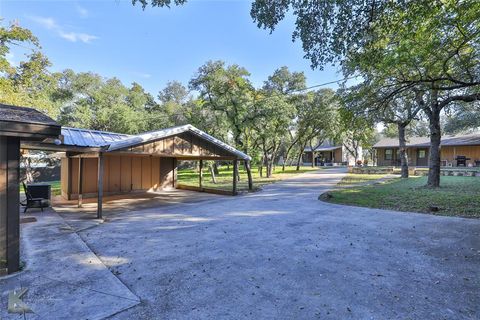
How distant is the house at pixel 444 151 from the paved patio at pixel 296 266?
26332mm

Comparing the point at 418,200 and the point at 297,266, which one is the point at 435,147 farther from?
the point at 297,266

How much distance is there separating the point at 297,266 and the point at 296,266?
2 cm

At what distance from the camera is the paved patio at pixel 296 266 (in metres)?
2.84

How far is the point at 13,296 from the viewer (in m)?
3.04

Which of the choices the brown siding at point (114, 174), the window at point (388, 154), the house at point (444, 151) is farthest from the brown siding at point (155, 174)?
the window at point (388, 154)

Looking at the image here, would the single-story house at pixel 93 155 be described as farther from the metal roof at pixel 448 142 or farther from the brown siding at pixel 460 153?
the brown siding at pixel 460 153

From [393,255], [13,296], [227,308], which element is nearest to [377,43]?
[393,255]

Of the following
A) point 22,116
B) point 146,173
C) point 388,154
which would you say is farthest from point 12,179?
point 388,154

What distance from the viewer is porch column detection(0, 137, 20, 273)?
3.61 metres

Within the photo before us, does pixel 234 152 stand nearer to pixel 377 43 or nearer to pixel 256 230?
pixel 256 230

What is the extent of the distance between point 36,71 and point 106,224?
593 inches

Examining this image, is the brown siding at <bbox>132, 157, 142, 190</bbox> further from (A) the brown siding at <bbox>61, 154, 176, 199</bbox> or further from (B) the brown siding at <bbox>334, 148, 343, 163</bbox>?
(B) the brown siding at <bbox>334, 148, 343, 163</bbox>

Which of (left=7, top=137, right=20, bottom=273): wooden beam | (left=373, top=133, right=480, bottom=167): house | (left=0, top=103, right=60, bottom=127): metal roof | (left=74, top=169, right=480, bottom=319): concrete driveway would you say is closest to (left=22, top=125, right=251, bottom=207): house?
(left=74, top=169, right=480, bottom=319): concrete driveway

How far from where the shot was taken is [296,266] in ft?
13.0
